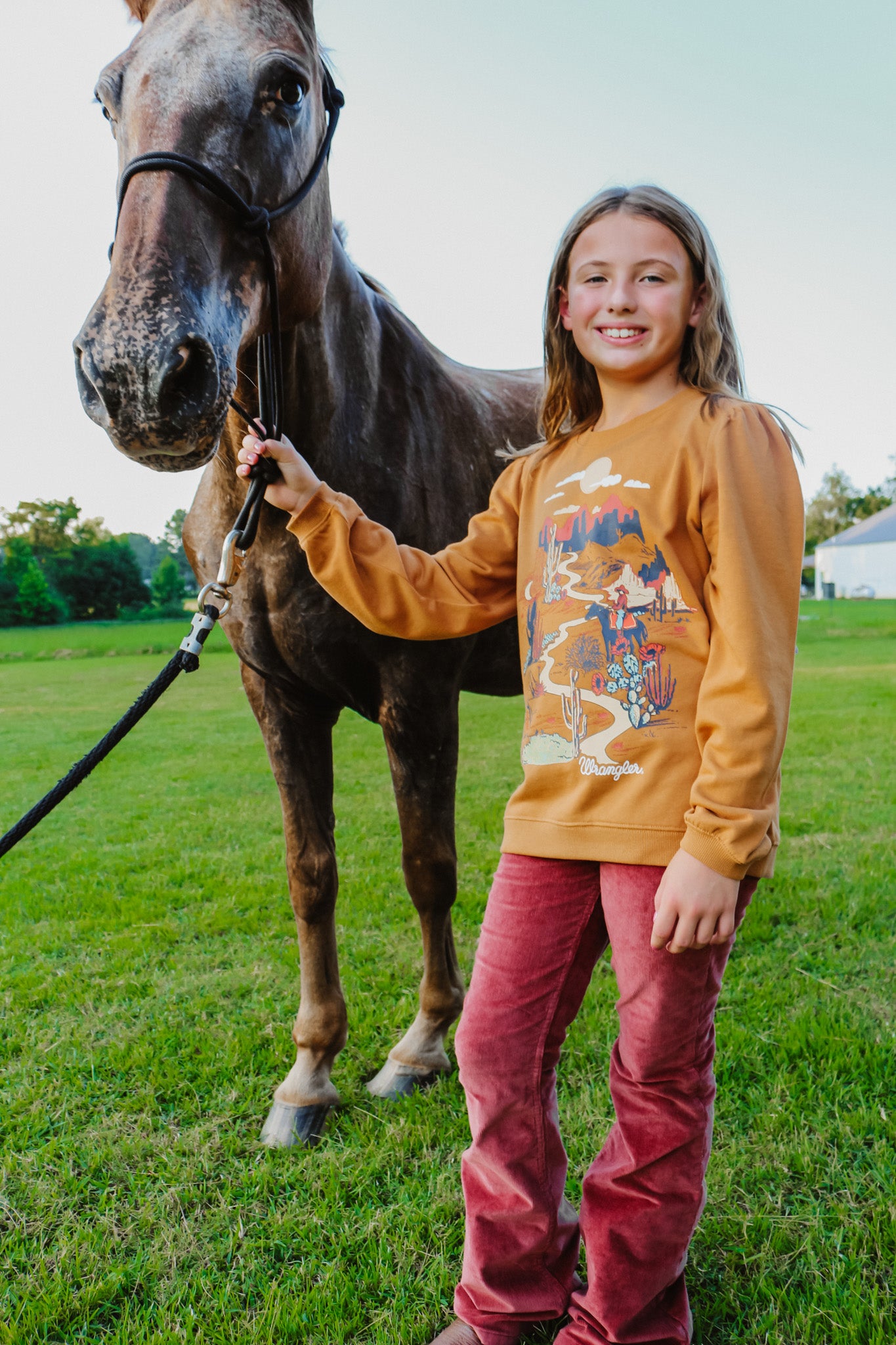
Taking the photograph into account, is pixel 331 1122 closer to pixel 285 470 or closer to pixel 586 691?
pixel 586 691

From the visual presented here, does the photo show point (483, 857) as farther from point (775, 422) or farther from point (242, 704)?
point (242, 704)

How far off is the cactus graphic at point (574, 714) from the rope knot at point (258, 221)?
0.95 meters

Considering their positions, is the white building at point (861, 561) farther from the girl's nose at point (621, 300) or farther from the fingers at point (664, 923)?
the fingers at point (664, 923)

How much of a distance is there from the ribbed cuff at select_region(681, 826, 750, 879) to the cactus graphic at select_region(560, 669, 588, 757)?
0.84 ft

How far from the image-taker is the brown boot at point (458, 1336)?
150 cm

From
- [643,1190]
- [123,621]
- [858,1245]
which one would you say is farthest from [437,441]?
[123,621]

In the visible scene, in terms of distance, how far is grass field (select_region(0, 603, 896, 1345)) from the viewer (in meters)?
1.67

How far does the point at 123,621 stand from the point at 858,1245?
31146 mm

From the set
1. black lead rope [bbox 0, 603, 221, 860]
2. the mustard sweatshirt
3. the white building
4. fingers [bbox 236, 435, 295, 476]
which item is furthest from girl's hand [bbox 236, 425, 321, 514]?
the white building

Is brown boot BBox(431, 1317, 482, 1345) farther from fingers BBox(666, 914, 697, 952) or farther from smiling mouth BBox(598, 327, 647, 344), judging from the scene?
smiling mouth BBox(598, 327, 647, 344)

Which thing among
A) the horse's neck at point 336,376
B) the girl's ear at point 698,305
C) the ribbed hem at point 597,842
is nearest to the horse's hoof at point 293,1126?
the ribbed hem at point 597,842

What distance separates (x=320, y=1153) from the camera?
2146mm

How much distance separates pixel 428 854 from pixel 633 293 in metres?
1.52

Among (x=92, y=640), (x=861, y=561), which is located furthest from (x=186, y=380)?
(x=861, y=561)
